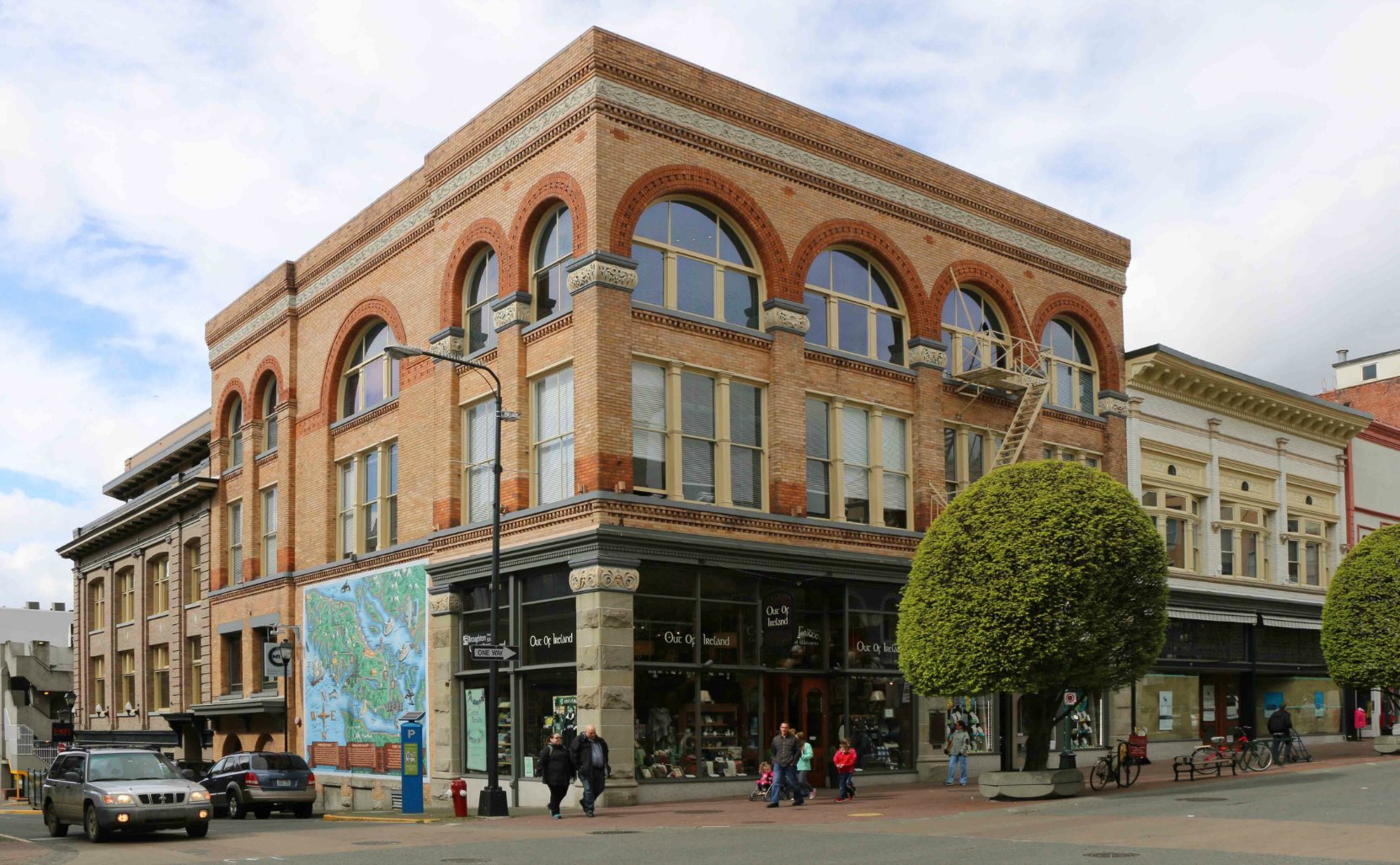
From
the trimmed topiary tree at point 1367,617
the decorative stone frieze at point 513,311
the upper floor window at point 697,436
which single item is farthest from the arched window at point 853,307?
the trimmed topiary tree at point 1367,617

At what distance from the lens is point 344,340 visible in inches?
1527

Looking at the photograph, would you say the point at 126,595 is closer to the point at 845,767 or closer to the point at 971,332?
the point at 971,332

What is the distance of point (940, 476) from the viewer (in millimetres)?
33875

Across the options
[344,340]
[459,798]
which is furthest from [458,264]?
[459,798]

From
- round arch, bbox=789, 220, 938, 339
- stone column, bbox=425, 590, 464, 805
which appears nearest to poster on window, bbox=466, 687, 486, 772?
stone column, bbox=425, 590, 464, 805

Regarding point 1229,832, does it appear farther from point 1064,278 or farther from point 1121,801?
point 1064,278

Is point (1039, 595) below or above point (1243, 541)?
below

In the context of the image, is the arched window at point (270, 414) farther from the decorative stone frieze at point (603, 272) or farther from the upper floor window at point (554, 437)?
the decorative stone frieze at point (603, 272)

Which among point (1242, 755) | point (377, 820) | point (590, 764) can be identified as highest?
point (590, 764)

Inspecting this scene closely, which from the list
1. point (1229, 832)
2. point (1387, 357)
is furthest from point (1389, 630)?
point (1387, 357)

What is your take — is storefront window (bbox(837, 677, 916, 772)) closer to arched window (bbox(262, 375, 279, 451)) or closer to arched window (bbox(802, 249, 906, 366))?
arched window (bbox(802, 249, 906, 366))

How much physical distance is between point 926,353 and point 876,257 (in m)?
2.70

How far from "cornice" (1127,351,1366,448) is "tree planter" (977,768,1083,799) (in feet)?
55.0

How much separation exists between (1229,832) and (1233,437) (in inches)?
1103
